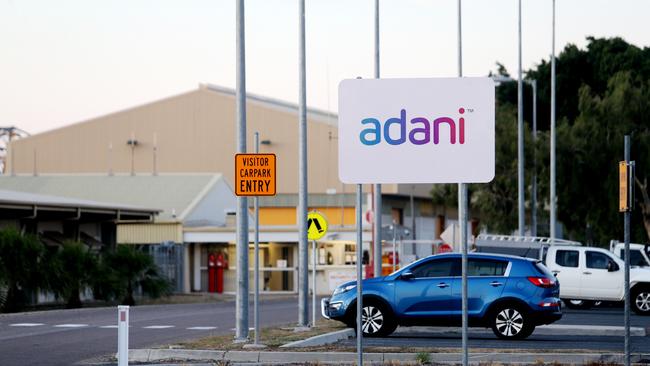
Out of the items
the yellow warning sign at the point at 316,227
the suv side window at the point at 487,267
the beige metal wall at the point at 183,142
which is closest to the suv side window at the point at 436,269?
the suv side window at the point at 487,267

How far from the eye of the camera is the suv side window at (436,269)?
25.8 meters

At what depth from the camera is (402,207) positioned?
8188 centimetres

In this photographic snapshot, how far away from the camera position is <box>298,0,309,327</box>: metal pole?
26734 mm

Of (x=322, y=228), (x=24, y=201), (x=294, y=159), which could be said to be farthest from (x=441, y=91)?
(x=294, y=159)

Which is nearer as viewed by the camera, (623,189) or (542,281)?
(623,189)

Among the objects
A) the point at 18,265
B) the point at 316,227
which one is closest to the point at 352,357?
the point at 316,227

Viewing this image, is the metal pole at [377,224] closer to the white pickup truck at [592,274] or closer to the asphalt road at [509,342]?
the asphalt road at [509,342]

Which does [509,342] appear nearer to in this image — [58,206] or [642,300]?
[642,300]

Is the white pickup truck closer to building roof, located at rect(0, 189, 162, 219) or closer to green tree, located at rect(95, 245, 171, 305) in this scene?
green tree, located at rect(95, 245, 171, 305)

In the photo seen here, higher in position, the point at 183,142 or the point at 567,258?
the point at 183,142

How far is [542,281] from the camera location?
2575 cm

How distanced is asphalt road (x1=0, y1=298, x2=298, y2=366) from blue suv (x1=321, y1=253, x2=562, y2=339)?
3672 mm

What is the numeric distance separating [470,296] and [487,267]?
820 millimetres

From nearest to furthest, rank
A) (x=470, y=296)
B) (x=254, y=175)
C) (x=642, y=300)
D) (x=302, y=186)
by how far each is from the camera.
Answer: (x=254, y=175) < (x=470, y=296) < (x=302, y=186) < (x=642, y=300)
